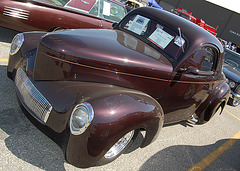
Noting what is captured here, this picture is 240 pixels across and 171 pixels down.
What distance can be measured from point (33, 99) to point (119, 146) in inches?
41.8

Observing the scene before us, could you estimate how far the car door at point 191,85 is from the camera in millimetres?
2666

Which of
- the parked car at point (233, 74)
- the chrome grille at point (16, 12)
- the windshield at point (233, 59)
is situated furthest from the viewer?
the windshield at point (233, 59)

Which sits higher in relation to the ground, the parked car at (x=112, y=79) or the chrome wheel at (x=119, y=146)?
the parked car at (x=112, y=79)

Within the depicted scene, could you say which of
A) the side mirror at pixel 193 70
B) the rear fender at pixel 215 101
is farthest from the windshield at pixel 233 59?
the side mirror at pixel 193 70

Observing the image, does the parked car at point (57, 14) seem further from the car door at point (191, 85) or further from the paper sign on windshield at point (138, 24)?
A: the car door at point (191, 85)

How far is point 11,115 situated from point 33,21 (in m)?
2.72

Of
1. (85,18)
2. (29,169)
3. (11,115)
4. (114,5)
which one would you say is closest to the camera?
(29,169)

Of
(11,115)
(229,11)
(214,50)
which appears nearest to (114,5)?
(214,50)

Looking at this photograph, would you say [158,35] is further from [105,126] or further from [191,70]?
[105,126]

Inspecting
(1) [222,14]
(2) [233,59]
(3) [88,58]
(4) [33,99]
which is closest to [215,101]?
(3) [88,58]

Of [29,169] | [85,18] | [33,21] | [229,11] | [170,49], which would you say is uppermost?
[229,11]

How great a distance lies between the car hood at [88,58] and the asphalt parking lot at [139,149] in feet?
2.22

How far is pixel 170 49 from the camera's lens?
2.71 meters

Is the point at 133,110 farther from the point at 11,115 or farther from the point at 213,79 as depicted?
the point at 213,79
